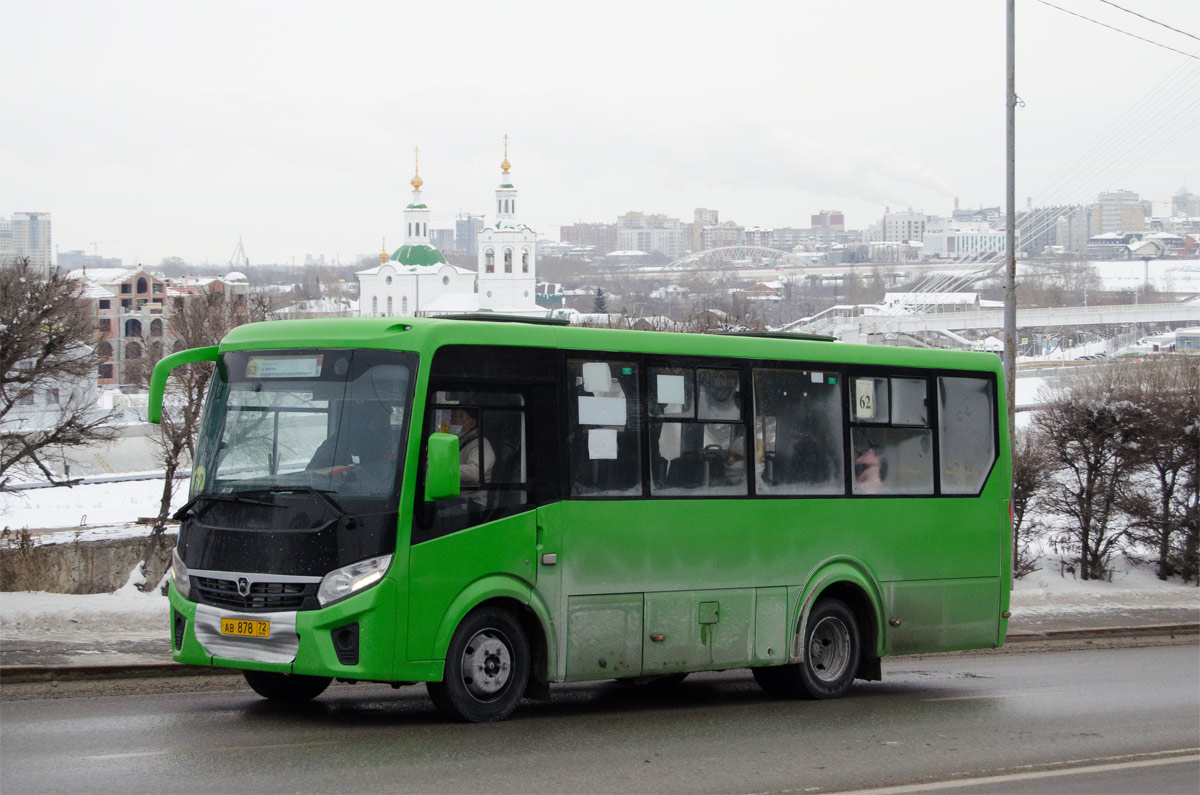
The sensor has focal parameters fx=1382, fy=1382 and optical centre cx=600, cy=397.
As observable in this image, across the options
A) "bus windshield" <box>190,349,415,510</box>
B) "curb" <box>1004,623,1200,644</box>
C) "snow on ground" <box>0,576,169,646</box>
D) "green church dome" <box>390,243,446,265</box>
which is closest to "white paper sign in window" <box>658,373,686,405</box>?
"bus windshield" <box>190,349,415,510</box>

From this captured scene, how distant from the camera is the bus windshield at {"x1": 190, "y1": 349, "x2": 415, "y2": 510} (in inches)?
363

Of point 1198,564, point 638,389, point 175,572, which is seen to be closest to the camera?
point 175,572

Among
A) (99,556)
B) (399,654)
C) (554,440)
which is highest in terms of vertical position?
(554,440)

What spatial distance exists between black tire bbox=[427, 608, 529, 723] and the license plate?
122cm

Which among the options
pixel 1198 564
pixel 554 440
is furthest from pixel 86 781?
pixel 1198 564

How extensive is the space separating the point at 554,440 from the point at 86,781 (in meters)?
4.03

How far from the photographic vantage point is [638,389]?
10781 millimetres

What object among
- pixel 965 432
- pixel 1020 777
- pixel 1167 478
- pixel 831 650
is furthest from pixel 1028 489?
pixel 1020 777

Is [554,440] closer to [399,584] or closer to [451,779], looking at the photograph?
[399,584]

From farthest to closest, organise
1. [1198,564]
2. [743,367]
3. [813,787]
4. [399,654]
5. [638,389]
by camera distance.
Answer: [1198,564] → [743,367] → [638,389] → [399,654] → [813,787]

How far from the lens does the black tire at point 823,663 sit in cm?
1208

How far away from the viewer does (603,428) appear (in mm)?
10508

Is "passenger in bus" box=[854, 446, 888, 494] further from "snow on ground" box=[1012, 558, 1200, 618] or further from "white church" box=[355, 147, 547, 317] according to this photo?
"white church" box=[355, 147, 547, 317]

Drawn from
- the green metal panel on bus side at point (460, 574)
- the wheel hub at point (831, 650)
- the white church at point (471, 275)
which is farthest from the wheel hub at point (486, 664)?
the white church at point (471, 275)
